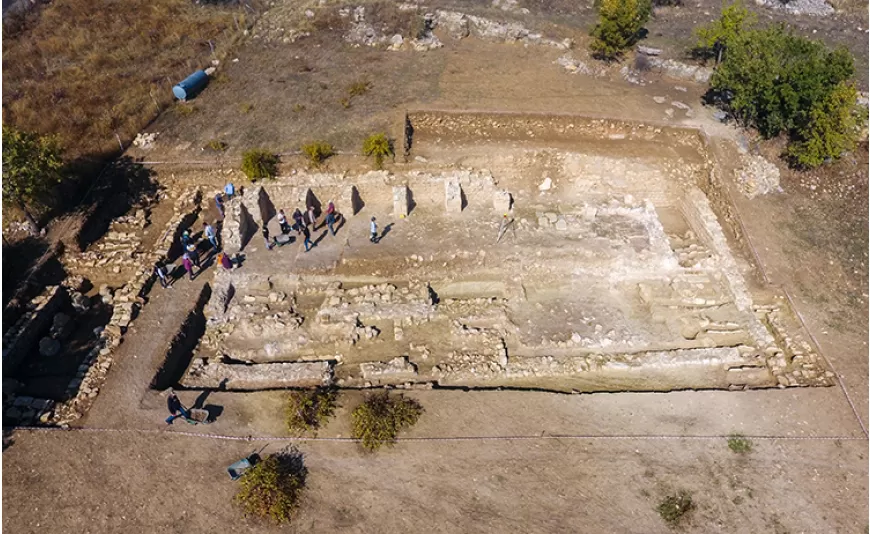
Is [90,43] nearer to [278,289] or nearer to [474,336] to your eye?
[278,289]

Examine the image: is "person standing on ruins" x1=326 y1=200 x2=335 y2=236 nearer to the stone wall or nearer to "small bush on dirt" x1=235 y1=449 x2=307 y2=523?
the stone wall

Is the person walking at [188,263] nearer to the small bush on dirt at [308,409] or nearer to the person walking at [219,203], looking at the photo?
the person walking at [219,203]

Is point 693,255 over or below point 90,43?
below

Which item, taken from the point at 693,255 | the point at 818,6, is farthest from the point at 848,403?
the point at 818,6

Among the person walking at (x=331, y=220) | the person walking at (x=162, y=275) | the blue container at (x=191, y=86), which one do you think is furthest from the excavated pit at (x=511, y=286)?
the blue container at (x=191, y=86)

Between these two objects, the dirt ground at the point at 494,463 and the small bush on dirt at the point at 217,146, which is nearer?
the dirt ground at the point at 494,463

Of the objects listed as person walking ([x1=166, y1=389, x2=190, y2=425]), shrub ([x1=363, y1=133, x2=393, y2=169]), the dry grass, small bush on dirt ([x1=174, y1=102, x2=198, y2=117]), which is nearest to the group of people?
shrub ([x1=363, y1=133, x2=393, y2=169])
